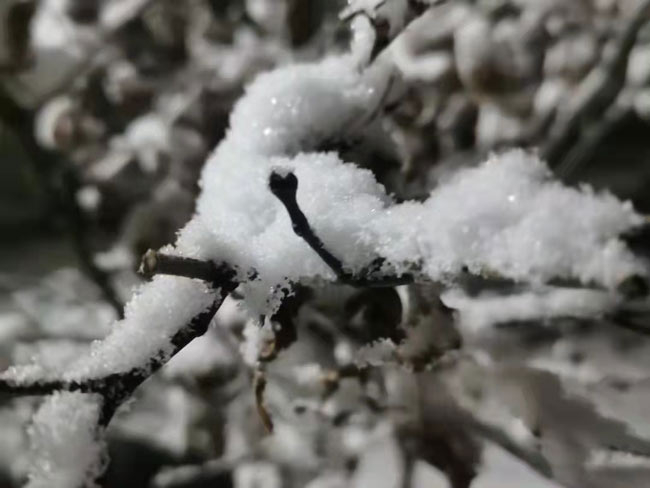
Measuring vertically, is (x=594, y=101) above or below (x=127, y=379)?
above

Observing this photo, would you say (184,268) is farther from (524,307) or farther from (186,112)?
(186,112)

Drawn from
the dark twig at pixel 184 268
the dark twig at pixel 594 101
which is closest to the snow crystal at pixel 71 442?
the dark twig at pixel 184 268

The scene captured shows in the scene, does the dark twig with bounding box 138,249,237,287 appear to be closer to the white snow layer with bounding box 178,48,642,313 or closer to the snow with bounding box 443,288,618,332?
the white snow layer with bounding box 178,48,642,313

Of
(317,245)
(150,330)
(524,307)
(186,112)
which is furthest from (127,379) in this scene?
(186,112)

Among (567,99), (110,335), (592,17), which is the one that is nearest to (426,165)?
(567,99)

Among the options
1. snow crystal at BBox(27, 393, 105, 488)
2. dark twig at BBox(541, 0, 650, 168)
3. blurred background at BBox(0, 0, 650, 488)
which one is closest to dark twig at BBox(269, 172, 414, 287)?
snow crystal at BBox(27, 393, 105, 488)

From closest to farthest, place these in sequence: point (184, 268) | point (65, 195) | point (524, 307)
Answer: point (184, 268) → point (524, 307) → point (65, 195)

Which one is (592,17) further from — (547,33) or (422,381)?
(422,381)
